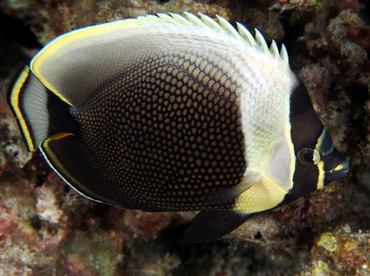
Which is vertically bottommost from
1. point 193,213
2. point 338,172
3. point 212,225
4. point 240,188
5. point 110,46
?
point 193,213

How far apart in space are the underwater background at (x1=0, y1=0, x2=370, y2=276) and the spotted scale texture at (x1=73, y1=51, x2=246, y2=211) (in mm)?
1381

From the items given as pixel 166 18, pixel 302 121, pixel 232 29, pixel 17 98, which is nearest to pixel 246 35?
pixel 232 29

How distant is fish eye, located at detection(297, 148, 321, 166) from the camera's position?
1.52 m

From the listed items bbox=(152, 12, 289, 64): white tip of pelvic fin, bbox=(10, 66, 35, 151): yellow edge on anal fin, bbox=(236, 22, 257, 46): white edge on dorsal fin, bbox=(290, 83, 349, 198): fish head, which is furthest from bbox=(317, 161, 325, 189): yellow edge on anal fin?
bbox=(10, 66, 35, 151): yellow edge on anal fin

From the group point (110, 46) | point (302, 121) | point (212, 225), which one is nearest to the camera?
point (302, 121)

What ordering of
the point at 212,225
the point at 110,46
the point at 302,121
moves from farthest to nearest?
the point at 212,225 < the point at 110,46 < the point at 302,121

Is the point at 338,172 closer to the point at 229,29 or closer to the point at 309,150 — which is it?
the point at 309,150

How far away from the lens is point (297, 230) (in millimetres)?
2736

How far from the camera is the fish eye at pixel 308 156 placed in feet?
4.99

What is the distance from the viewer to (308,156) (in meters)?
1.52

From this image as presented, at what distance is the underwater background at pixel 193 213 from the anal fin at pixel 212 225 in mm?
1061

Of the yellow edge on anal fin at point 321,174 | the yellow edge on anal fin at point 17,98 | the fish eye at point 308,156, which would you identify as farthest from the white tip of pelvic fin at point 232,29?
the yellow edge on anal fin at point 17,98

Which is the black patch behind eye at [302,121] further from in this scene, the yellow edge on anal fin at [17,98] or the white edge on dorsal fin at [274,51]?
the yellow edge on anal fin at [17,98]

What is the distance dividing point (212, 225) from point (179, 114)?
2.54ft
